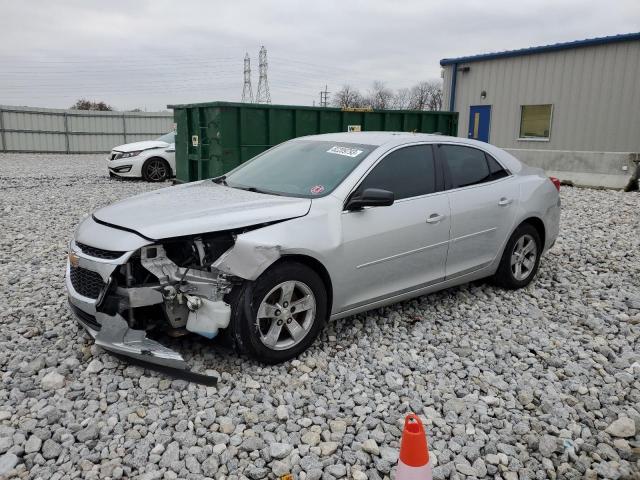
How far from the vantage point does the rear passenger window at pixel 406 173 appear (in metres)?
4.32

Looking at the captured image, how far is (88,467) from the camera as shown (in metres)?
2.77

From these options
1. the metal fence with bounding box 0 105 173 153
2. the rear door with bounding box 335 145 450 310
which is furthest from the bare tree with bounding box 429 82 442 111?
the rear door with bounding box 335 145 450 310

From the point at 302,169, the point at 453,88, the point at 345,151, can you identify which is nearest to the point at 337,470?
the point at 302,169

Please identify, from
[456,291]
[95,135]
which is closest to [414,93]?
[95,135]

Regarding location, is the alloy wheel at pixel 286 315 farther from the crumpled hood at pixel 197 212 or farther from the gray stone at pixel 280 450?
the gray stone at pixel 280 450

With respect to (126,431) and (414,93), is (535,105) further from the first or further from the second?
(414,93)

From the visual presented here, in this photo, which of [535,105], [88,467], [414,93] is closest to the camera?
[88,467]

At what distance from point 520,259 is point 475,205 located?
1.02 meters

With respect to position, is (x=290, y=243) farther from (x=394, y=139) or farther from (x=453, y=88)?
(x=453, y=88)

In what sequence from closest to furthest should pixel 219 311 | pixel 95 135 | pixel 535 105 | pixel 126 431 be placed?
pixel 126 431 < pixel 219 311 < pixel 535 105 < pixel 95 135

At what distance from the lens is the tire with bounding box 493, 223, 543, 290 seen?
17.5ft

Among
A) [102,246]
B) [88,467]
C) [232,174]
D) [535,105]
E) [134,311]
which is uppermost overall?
[535,105]

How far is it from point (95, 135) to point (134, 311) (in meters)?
26.0

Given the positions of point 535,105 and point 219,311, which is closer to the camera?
point 219,311
